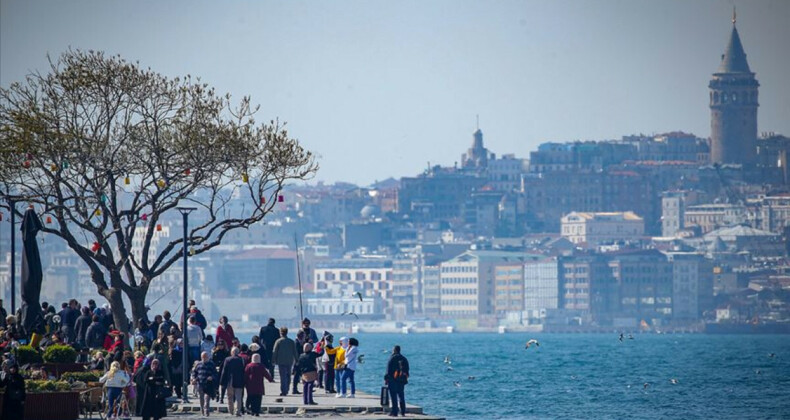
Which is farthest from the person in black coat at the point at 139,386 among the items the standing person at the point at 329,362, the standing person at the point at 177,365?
the standing person at the point at 329,362

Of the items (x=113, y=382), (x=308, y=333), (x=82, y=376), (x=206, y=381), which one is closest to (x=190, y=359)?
(x=308, y=333)

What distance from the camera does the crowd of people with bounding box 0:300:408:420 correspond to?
Result: 91.6 ft

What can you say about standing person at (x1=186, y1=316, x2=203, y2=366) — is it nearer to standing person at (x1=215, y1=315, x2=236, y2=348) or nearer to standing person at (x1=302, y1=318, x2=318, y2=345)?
standing person at (x1=215, y1=315, x2=236, y2=348)

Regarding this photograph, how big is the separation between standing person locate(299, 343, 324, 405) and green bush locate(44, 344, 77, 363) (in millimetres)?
3824

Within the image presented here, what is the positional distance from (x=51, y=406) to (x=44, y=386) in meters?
0.41

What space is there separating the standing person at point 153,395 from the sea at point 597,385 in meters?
18.6

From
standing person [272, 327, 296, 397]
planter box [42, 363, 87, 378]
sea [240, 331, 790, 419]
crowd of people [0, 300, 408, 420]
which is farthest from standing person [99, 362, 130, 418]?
sea [240, 331, 790, 419]

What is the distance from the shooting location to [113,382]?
27688mm

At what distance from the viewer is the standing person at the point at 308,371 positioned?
31.8 meters

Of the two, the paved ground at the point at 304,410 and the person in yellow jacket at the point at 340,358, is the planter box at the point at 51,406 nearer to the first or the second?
the paved ground at the point at 304,410

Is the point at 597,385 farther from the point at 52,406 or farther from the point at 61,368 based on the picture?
the point at 52,406

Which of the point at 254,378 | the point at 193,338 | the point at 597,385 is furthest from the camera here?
the point at 597,385

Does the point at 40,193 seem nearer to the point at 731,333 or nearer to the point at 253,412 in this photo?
the point at 253,412

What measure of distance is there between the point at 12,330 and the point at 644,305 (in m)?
170
